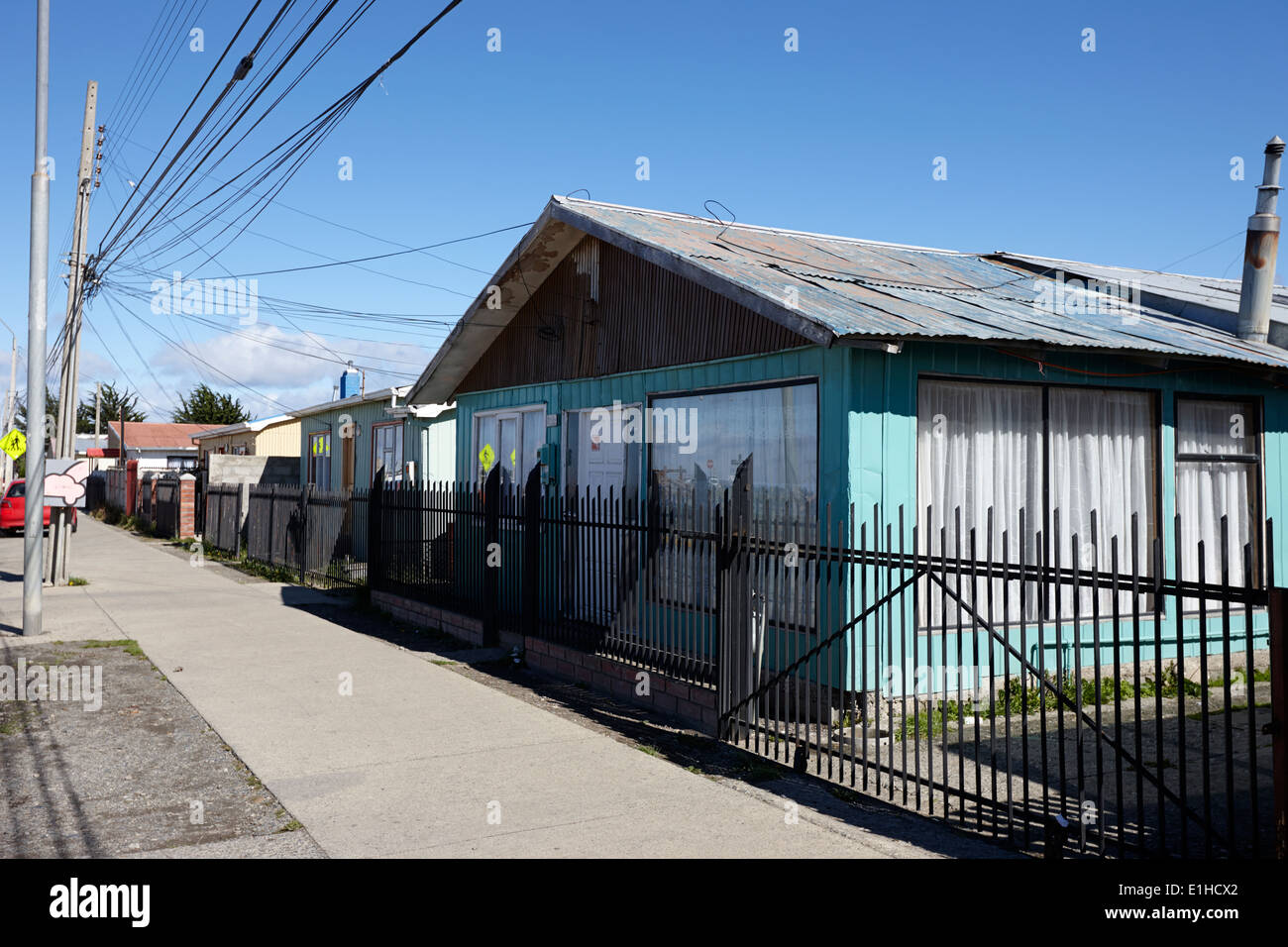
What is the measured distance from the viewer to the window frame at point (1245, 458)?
9773 mm

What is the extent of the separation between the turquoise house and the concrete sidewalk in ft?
4.47

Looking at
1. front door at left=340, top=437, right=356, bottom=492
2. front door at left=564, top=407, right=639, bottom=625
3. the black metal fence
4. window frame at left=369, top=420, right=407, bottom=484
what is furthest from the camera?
front door at left=340, top=437, right=356, bottom=492

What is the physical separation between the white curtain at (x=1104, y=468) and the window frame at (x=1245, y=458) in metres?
0.30

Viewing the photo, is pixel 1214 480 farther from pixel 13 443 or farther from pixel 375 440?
pixel 13 443

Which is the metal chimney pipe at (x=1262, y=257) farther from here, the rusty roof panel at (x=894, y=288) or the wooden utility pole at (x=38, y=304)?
the wooden utility pole at (x=38, y=304)

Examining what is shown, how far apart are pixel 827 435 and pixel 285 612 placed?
920 centimetres

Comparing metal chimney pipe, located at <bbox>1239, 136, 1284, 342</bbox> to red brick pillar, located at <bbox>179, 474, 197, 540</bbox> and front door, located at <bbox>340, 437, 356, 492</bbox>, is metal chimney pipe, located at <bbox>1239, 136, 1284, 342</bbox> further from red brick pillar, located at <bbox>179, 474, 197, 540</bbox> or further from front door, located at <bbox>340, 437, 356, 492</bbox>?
red brick pillar, located at <bbox>179, 474, 197, 540</bbox>

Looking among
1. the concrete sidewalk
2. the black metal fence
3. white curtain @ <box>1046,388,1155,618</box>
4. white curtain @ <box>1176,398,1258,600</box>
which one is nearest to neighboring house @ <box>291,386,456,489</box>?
the concrete sidewalk

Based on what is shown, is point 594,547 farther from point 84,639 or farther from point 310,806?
point 84,639

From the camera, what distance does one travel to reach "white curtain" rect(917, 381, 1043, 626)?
8.52 m

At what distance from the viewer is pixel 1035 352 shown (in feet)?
29.0
